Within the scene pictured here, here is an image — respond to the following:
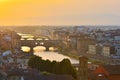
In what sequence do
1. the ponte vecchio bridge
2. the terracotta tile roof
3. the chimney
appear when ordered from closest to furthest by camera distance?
the chimney
the terracotta tile roof
the ponte vecchio bridge

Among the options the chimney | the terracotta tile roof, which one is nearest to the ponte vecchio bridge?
the terracotta tile roof

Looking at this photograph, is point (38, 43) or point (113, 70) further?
point (38, 43)

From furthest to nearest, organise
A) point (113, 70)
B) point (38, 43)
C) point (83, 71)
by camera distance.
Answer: point (38, 43) → point (113, 70) → point (83, 71)

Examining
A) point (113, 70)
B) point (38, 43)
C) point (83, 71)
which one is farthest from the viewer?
point (38, 43)

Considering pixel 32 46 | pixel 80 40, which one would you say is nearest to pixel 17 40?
pixel 32 46

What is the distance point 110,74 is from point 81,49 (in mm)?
32257

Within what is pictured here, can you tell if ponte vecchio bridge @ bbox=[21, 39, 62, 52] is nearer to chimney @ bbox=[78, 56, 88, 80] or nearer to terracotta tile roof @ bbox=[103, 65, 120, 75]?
terracotta tile roof @ bbox=[103, 65, 120, 75]

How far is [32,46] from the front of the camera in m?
49.6

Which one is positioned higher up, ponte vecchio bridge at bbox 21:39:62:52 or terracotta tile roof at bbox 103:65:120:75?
terracotta tile roof at bbox 103:65:120:75

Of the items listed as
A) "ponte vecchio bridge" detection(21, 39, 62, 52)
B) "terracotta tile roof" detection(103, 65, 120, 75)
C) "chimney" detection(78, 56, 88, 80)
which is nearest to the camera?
"chimney" detection(78, 56, 88, 80)

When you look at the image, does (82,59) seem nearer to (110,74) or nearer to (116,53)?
(110,74)

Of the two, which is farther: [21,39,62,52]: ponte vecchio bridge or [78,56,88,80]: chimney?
[21,39,62,52]: ponte vecchio bridge

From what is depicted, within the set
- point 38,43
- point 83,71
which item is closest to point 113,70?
point 83,71

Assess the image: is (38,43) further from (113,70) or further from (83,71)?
(83,71)
